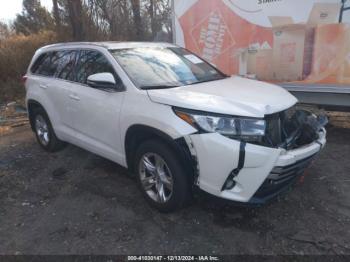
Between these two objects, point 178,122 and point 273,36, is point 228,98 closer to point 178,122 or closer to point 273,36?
point 178,122

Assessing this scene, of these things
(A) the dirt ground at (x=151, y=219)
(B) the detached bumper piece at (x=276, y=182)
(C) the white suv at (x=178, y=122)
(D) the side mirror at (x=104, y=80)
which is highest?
(D) the side mirror at (x=104, y=80)

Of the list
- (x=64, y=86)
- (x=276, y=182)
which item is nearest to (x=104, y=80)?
(x=64, y=86)

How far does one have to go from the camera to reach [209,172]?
2.83m

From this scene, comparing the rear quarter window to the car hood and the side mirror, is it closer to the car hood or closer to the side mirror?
Answer: the side mirror

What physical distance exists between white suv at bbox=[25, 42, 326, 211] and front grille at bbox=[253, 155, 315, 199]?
0.01 metres

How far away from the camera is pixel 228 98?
3.03 meters

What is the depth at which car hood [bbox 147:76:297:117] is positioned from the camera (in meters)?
2.84

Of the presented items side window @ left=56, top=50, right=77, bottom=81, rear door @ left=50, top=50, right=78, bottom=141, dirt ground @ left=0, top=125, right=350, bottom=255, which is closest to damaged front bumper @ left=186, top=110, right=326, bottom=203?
dirt ground @ left=0, top=125, right=350, bottom=255

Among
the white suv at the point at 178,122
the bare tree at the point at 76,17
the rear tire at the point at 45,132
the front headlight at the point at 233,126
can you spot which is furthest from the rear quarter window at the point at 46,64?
the bare tree at the point at 76,17

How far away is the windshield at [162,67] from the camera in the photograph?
140 inches

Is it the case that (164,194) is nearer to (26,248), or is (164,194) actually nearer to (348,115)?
(26,248)

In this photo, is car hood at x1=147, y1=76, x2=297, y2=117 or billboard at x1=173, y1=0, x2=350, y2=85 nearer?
car hood at x1=147, y1=76, x2=297, y2=117

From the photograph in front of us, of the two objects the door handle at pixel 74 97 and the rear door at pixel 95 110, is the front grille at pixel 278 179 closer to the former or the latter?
the rear door at pixel 95 110

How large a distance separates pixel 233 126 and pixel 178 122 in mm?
502
